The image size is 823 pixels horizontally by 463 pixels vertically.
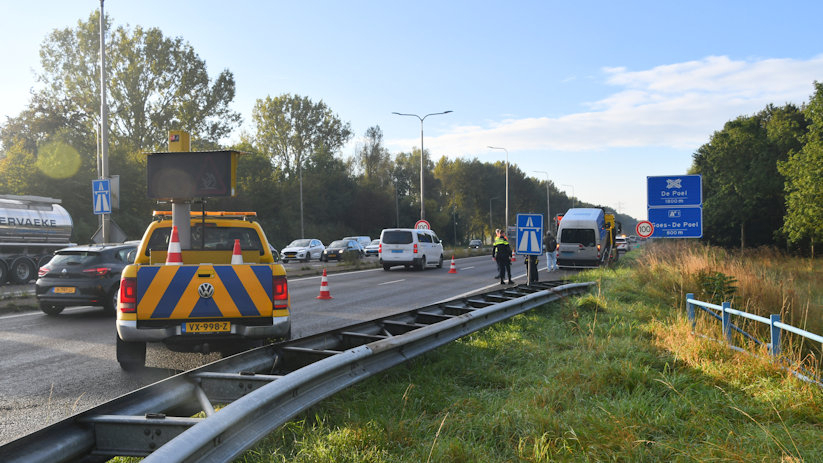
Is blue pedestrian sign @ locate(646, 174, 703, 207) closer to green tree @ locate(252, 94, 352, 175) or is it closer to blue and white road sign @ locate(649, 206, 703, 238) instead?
blue and white road sign @ locate(649, 206, 703, 238)

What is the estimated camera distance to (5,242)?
788 inches

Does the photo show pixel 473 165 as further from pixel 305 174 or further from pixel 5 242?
pixel 5 242

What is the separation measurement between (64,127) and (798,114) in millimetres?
63701

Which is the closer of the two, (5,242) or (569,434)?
→ (569,434)

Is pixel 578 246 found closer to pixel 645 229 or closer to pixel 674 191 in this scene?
pixel 645 229

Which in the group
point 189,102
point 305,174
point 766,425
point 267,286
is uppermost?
point 189,102

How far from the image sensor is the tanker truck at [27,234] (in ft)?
65.5

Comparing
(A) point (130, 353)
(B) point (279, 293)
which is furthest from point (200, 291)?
(A) point (130, 353)

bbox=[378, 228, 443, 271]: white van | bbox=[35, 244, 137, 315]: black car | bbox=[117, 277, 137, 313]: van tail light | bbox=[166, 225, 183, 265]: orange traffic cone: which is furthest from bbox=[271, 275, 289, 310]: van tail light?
bbox=[378, 228, 443, 271]: white van

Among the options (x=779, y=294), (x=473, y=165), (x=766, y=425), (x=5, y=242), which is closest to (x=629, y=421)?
(x=766, y=425)

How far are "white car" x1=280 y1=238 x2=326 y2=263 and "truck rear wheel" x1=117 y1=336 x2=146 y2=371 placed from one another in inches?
1305

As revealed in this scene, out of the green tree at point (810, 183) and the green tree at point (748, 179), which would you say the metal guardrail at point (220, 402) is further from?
the green tree at point (748, 179)

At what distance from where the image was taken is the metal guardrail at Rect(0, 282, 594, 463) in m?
2.68

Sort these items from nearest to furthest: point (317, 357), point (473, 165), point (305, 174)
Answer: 1. point (317, 357)
2. point (305, 174)
3. point (473, 165)
